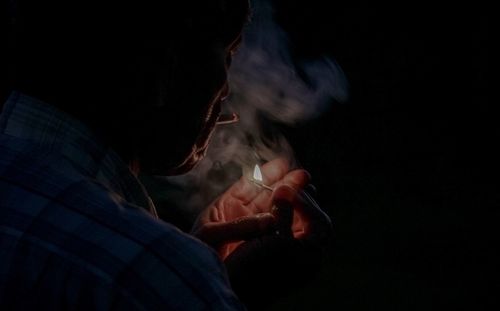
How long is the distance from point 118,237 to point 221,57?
133 cm

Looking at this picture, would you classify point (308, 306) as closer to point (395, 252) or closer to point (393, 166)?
point (395, 252)

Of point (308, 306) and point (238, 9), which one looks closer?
point (238, 9)

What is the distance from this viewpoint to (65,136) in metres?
1.70

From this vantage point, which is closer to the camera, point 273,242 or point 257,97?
point 273,242

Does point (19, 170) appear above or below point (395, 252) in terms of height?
above

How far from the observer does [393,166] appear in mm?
11945

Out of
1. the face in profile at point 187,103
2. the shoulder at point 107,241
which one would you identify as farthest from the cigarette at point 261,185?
the shoulder at point 107,241

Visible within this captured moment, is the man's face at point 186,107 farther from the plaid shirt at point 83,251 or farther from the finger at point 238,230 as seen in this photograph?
the plaid shirt at point 83,251

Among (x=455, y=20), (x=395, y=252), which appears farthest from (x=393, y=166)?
(x=455, y=20)

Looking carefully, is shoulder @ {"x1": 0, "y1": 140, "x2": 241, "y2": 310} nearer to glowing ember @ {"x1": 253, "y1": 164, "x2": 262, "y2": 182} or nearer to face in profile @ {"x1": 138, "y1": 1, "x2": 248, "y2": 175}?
face in profile @ {"x1": 138, "y1": 1, "x2": 248, "y2": 175}

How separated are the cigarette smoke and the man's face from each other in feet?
5.69

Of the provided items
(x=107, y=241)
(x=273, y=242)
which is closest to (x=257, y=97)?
(x=273, y=242)

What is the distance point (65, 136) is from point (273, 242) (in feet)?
3.24

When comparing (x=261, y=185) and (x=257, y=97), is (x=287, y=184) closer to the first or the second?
(x=261, y=185)
